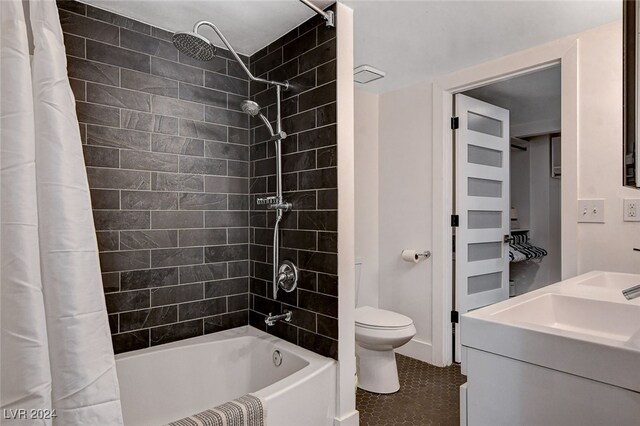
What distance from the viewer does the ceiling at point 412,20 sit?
1856mm

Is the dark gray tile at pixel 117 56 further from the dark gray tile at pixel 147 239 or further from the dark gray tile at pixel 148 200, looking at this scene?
the dark gray tile at pixel 147 239

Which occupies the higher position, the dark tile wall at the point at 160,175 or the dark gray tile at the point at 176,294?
the dark tile wall at the point at 160,175

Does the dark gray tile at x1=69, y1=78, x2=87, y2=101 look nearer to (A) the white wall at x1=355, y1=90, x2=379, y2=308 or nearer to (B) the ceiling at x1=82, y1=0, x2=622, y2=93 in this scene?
(B) the ceiling at x1=82, y1=0, x2=622, y2=93

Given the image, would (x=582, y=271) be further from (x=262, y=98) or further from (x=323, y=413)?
(x=262, y=98)

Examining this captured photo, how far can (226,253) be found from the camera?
7.61 ft

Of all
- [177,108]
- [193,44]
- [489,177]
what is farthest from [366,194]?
[193,44]

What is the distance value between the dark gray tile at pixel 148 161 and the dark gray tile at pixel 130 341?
2.94ft

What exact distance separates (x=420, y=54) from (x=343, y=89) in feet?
3.02

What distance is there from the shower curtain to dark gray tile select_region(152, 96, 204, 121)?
42.1 inches

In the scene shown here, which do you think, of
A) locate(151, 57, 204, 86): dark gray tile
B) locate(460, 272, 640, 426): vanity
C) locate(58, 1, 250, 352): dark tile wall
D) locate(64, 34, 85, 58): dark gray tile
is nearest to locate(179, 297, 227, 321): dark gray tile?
locate(58, 1, 250, 352): dark tile wall

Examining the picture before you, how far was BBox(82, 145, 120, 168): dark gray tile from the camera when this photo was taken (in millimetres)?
1837

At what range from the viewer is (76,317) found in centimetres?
92

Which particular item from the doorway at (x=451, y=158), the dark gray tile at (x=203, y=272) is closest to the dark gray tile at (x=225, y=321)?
the dark gray tile at (x=203, y=272)

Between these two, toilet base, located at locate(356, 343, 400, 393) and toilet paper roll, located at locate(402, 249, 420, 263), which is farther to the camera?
toilet paper roll, located at locate(402, 249, 420, 263)
